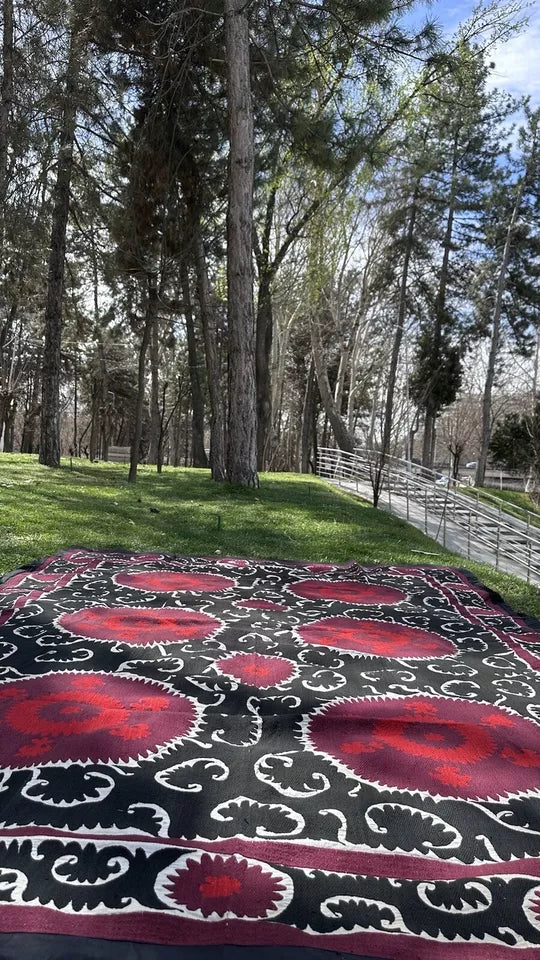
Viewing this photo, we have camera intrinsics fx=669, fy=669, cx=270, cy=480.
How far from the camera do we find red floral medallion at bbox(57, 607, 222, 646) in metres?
3.20

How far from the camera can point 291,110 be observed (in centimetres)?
1112

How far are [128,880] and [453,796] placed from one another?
950 mm

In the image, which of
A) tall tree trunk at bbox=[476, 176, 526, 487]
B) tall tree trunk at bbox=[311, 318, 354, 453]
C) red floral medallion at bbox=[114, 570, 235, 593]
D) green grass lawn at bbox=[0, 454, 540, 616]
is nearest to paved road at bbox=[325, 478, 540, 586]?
green grass lawn at bbox=[0, 454, 540, 616]

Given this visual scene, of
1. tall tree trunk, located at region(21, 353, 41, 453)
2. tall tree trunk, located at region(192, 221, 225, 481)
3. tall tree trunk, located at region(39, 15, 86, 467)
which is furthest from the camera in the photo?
tall tree trunk, located at region(21, 353, 41, 453)

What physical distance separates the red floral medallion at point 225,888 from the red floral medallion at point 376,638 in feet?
5.42

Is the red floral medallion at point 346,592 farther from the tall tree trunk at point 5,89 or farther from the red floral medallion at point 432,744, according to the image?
the tall tree trunk at point 5,89

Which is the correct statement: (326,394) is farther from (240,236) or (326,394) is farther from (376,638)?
(376,638)

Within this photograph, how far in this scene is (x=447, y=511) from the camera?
35.7ft

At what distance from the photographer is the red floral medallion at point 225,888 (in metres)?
1.44

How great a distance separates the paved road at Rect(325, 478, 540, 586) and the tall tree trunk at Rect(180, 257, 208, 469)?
16.3 ft

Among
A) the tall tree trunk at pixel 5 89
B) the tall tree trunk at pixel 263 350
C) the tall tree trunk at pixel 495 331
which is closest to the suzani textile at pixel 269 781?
the tall tree trunk at pixel 5 89

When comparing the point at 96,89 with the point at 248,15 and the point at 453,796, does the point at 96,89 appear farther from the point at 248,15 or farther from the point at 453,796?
the point at 453,796

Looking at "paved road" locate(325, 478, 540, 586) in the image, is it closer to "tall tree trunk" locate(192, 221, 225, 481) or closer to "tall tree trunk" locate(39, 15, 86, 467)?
"tall tree trunk" locate(192, 221, 225, 481)

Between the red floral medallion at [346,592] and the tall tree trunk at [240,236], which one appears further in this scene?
the tall tree trunk at [240,236]
